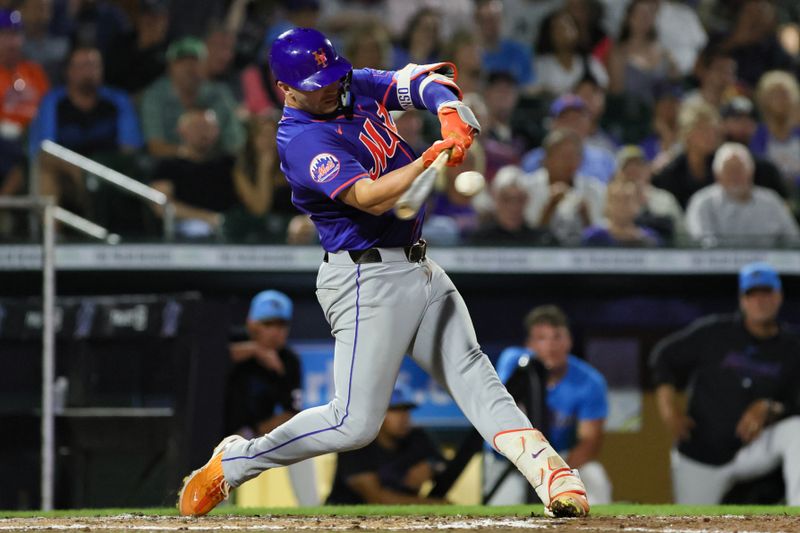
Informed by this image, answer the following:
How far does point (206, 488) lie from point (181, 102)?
506 centimetres

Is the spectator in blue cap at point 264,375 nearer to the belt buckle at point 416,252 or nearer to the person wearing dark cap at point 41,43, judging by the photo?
the belt buckle at point 416,252

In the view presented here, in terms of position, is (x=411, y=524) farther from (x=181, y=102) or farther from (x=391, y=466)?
(x=181, y=102)

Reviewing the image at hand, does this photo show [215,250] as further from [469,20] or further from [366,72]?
[469,20]

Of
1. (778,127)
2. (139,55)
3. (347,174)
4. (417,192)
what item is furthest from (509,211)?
(417,192)

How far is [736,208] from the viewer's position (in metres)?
8.53

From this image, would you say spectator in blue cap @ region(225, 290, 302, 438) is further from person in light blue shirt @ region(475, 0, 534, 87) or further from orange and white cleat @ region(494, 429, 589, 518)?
person in light blue shirt @ region(475, 0, 534, 87)

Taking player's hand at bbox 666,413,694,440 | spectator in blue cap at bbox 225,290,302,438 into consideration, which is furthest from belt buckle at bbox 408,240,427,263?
player's hand at bbox 666,413,694,440

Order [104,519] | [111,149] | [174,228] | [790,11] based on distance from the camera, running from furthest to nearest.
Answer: [790,11], [111,149], [174,228], [104,519]

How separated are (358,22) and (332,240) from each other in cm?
628

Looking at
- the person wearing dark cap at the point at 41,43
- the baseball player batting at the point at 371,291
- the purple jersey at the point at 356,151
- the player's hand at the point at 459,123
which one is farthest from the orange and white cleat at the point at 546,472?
→ the person wearing dark cap at the point at 41,43

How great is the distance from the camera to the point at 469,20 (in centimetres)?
1108

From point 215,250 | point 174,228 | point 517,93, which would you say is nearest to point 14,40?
point 174,228

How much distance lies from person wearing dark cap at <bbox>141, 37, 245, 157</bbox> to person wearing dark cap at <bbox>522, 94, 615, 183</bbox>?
2073mm

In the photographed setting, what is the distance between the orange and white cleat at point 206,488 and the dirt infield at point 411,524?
0.17ft
